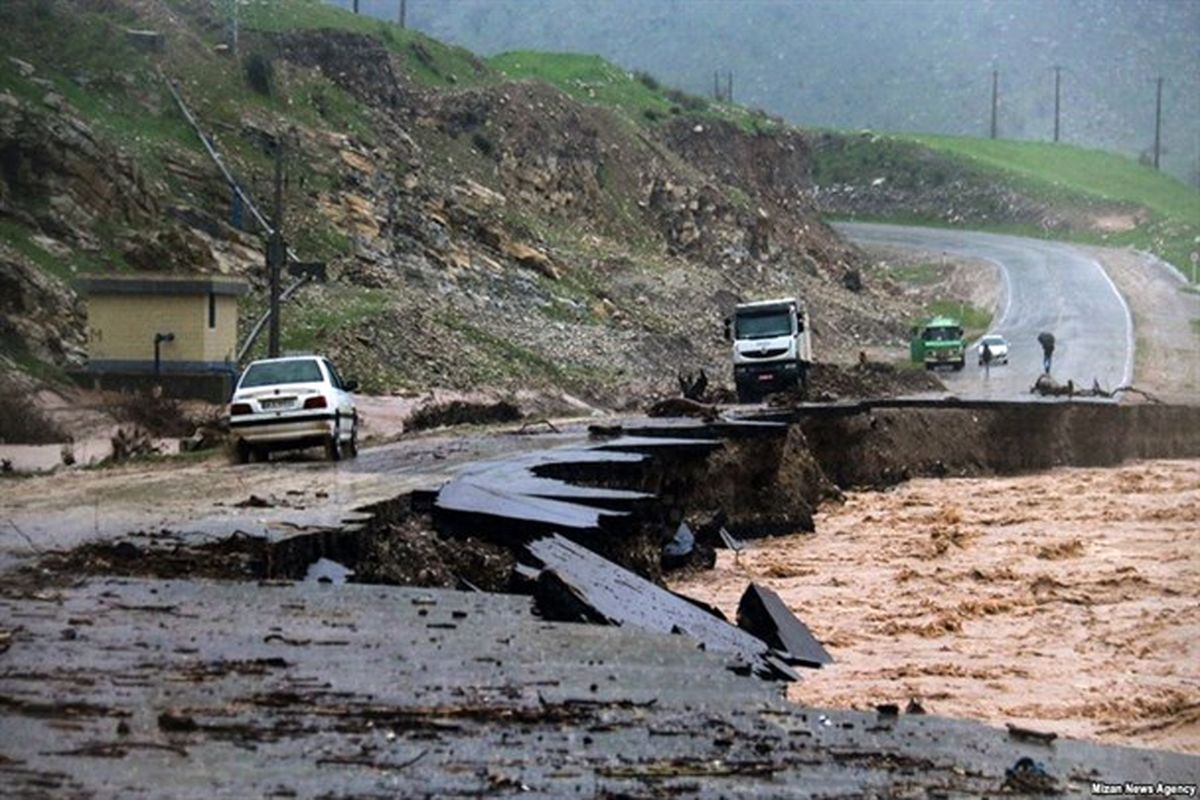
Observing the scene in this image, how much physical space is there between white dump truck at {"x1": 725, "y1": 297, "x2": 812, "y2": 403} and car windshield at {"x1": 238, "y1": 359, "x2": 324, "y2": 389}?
23268 mm

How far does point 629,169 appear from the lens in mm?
82000

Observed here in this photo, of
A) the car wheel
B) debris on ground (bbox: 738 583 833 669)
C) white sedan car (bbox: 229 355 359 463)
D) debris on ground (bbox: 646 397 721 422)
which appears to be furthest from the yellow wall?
debris on ground (bbox: 738 583 833 669)

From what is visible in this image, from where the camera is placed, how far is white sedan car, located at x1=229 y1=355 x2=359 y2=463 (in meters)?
28.7

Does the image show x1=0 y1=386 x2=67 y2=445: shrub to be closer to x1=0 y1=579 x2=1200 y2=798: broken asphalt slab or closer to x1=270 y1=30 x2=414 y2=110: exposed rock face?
x1=0 y1=579 x2=1200 y2=798: broken asphalt slab

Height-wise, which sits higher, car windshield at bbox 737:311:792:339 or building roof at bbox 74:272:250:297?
building roof at bbox 74:272:250:297

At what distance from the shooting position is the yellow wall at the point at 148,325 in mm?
43375

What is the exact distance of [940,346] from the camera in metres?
74.4

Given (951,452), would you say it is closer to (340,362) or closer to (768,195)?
(340,362)

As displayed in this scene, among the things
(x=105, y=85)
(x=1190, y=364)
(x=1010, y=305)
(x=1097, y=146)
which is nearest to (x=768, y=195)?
(x=1010, y=305)

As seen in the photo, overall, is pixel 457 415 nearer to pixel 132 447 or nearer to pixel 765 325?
pixel 132 447

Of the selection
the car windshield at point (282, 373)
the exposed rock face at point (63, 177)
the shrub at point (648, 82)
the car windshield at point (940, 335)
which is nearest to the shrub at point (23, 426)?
the car windshield at point (282, 373)

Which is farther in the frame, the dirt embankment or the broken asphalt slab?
the dirt embankment

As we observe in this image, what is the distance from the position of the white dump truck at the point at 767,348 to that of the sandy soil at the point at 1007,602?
10354 millimetres

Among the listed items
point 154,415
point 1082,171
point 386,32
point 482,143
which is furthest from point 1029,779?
point 1082,171
